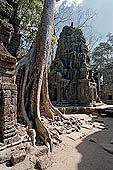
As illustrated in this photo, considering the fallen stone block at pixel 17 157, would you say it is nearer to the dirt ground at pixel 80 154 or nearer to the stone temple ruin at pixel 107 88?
the dirt ground at pixel 80 154

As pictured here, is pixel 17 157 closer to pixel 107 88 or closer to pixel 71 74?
pixel 71 74

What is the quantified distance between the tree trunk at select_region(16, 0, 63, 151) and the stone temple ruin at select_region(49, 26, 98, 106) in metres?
8.22

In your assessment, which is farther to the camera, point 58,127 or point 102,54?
point 102,54

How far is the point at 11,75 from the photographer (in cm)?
367

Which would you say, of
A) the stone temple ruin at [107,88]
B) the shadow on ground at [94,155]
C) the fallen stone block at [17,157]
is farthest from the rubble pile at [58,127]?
the stone temple ruin at [107,88]

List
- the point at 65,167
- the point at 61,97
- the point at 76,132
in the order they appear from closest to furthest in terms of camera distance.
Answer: the point at 65,167, the point at 76,132, the point at 61,97

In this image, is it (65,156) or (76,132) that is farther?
(76,132)

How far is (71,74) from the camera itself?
1516 centimetres

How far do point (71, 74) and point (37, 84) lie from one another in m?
10.5

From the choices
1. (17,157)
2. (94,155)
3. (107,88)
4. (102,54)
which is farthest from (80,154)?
(102,54)

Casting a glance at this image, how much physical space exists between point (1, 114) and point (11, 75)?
3.26ft

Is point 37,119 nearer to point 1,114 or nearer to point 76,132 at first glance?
point 1,114

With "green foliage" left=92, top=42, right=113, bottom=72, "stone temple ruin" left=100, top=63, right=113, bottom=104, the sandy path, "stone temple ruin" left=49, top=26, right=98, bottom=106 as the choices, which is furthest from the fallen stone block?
"green foliage" left=92, top=42, right=113, bottom=72

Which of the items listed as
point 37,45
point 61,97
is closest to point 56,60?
point 61,97
